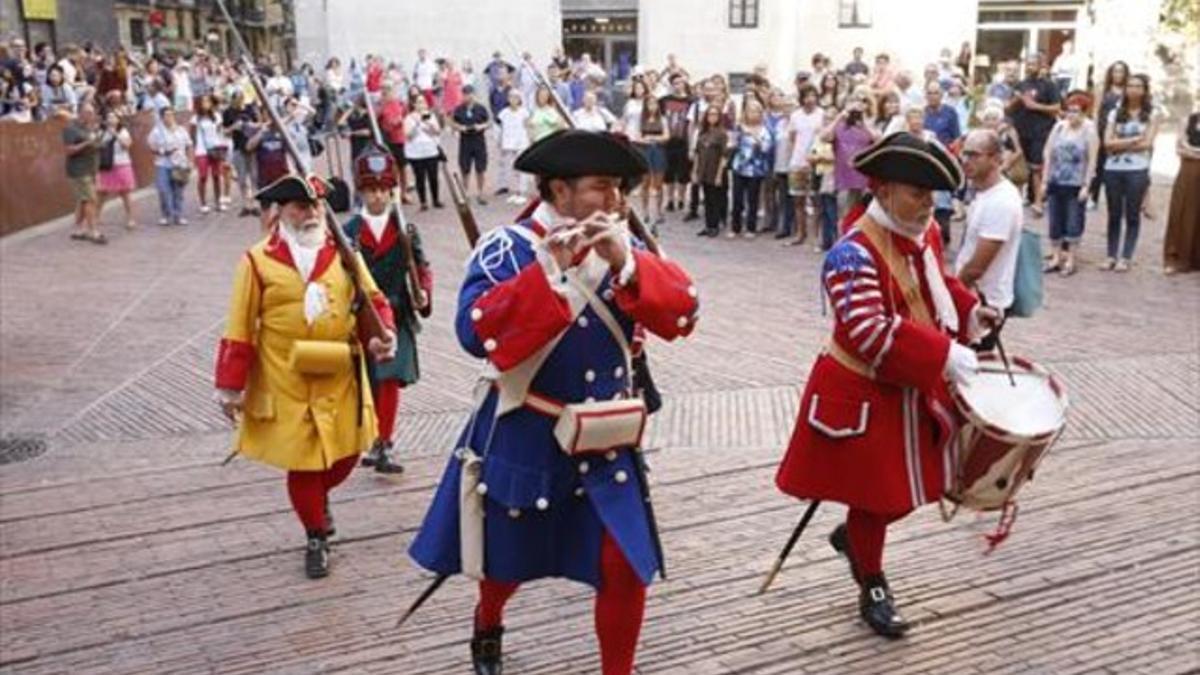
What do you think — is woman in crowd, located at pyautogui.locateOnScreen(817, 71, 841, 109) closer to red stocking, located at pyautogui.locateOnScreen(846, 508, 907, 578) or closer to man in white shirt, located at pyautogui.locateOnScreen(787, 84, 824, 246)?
man in white shirt, located at pyautogui.locateOnScreen(787, 84, 824, 246)

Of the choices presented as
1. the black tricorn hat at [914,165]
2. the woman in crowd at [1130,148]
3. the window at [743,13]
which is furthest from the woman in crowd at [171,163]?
the window at [743,13]

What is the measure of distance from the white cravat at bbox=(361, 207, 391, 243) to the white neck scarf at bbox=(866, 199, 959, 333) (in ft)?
9.28

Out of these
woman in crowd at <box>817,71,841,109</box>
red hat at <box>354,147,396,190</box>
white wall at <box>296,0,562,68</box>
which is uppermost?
white wall at <box>296,0,562,68</box>

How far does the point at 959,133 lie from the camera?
13.6 metres

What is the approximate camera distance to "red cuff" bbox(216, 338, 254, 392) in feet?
16.1

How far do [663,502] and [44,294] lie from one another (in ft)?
27.8

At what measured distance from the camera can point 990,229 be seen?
20.4 feet

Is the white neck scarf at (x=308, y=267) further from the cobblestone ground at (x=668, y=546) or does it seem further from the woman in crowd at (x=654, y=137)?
the woman in crowd at (x=654, y=137)

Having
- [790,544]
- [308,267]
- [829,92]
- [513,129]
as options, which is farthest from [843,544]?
[513,129]

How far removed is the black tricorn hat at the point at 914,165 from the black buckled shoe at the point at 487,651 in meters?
2.12

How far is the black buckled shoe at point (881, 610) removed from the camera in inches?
179

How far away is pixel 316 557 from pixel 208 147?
13.3 m

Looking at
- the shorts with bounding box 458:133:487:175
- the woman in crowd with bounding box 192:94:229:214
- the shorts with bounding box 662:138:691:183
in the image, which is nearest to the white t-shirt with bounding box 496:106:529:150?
the shorts with bounding box 458:133:487:175

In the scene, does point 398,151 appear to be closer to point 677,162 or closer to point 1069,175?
point 677,162
